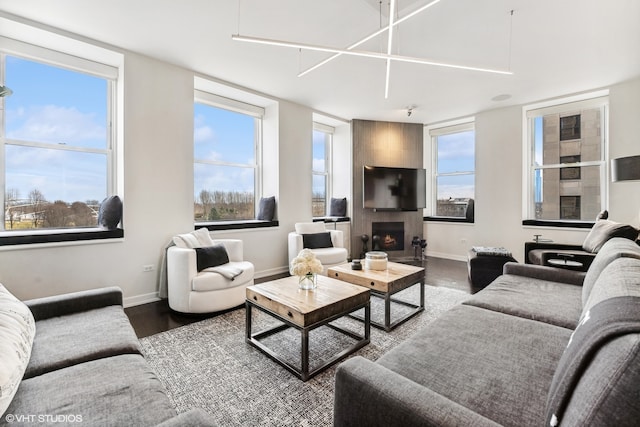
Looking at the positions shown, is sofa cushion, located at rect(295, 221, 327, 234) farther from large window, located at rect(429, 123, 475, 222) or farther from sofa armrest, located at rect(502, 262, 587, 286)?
large window, located at rect(429, 123, 475, 222)

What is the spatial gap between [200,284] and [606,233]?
157 inches

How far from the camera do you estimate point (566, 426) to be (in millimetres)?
691

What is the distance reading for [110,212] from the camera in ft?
10.2

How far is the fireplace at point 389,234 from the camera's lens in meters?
5.89

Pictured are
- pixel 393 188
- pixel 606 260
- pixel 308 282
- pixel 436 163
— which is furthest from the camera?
pixel 436 163

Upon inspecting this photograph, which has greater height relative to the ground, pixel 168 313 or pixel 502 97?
pixel 502 97

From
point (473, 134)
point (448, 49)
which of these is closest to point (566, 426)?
point (448, 49)

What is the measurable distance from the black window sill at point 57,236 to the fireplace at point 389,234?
4399 mm

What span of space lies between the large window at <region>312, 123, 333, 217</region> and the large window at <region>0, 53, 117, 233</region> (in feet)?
11.4

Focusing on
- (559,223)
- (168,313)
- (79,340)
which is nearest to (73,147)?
(168,313)

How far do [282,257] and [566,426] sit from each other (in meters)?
4.31

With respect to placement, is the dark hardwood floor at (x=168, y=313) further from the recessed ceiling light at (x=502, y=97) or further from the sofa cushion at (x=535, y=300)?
the recessed ceiling light at (x=502, y=97)

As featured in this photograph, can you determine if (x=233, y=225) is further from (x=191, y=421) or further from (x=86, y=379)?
(x=191, y=421)

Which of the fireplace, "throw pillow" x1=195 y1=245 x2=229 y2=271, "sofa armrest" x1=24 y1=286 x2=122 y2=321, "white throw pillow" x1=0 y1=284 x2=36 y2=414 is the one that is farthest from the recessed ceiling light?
"white throw pillow" x1=0 y1=284 x2=36 y2=414
